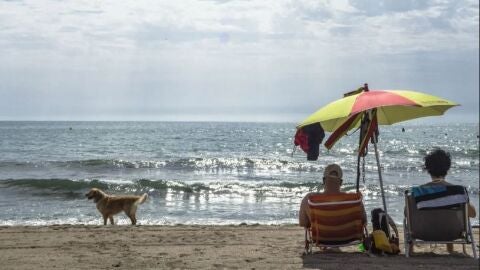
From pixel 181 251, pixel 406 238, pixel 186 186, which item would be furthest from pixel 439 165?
pixel 186 186

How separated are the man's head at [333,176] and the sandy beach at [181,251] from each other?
2.91 ft

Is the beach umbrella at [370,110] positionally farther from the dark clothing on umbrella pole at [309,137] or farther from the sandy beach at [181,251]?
the sandy beach at [181,251]

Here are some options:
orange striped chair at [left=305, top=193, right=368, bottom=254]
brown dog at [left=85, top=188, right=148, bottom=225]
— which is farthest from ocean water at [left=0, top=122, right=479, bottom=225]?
orange striped chair at [left=305, top=193, right=368, bottom=254]

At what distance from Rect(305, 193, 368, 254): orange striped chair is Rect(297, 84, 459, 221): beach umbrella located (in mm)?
666

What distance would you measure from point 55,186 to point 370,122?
41.7 ft

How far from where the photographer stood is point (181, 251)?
716 cm

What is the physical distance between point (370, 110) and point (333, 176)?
3.56 feet

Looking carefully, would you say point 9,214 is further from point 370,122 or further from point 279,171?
point 279,171

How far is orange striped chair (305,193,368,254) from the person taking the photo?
642cm

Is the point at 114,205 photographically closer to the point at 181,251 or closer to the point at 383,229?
the point at 181,251

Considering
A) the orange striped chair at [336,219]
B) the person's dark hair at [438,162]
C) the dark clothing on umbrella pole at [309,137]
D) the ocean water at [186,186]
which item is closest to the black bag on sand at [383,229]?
the orange striped chair at [336,219]

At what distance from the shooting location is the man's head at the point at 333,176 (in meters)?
6.46

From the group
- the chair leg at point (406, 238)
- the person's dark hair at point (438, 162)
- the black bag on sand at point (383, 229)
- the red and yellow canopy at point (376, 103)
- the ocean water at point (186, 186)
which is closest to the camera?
the red and yellow canopy at point (376, 103)

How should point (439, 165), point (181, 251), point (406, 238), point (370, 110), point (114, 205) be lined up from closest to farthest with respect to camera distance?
1. point (439, 165)
2. point (406, 238)
3. point (370, 110)
4. point (181, 251)
5. point (114, 205)
